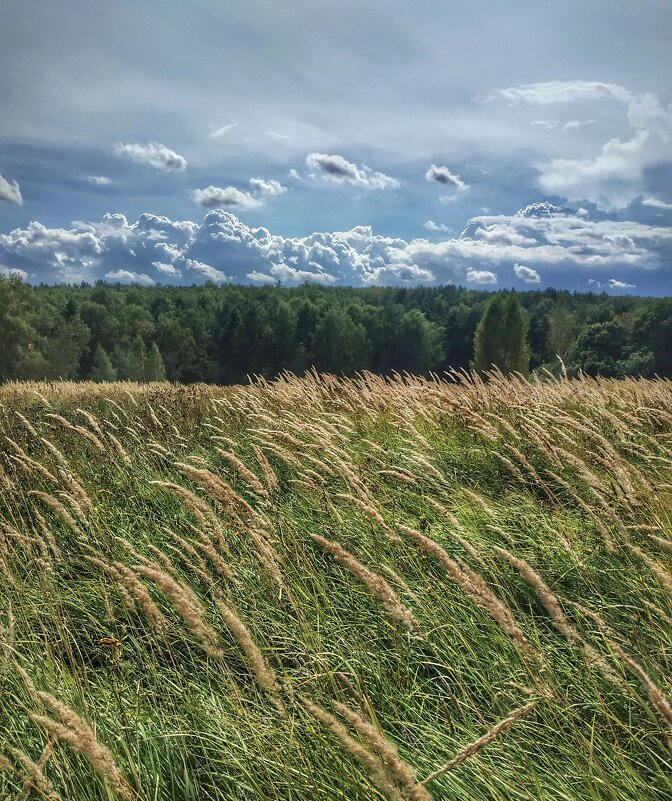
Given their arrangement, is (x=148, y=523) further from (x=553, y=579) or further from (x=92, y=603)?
(x=553, y=579)

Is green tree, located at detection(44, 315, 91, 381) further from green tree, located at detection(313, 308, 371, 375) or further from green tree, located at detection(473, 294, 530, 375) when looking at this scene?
green tree, located at detection(473, 294, 530, 375)

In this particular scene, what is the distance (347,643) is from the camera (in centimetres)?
293

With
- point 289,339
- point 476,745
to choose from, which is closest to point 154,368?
point 289,339

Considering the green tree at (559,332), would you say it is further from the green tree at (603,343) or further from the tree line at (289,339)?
the green tree at (603,343)

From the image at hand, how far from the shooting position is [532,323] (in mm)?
102375

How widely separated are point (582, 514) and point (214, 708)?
2608 millimetres

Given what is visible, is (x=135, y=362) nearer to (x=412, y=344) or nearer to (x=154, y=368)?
(x=154, y=368)

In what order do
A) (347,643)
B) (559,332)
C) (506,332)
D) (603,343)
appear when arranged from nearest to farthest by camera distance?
(347,643), (506,332), (603,343), (559,332)

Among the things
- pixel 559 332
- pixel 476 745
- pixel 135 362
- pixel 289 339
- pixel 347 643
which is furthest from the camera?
pixel 289 339

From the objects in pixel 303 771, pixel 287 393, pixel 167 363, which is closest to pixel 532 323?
pixel 167 363

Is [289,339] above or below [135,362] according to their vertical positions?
above

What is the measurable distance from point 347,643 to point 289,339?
7639 centimetres

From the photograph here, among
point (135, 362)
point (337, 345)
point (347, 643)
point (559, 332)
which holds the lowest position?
point (135, 362)

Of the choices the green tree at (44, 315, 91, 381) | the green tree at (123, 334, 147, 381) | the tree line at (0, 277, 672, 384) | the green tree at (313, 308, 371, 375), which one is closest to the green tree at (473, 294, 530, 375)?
the tree line at (0, 277, 672, 384)
